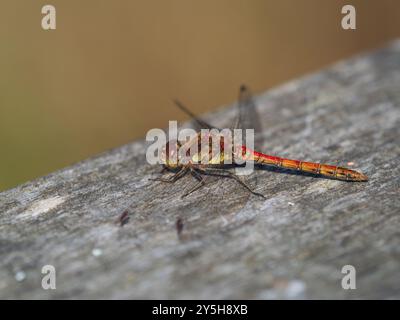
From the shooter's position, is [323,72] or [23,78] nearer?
[323,72]

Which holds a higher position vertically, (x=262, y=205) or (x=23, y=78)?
(x=23, y=78)

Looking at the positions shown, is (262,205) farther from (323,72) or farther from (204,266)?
(323,72)

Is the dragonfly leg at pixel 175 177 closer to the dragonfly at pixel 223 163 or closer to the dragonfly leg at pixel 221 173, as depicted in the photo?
the dragonfly at pixel 223 163

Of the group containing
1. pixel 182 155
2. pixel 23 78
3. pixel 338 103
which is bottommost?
pixel 182 155

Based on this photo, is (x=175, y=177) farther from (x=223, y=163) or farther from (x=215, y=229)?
(x=215, y=229)
